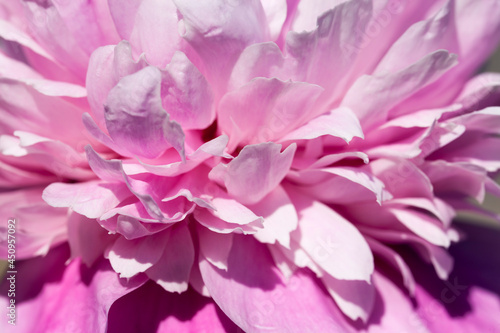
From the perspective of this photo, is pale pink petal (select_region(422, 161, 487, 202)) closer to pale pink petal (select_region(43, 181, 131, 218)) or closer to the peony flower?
the peony flower

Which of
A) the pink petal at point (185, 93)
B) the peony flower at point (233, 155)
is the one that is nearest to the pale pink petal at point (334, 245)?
the peony flower at point (233, 155)

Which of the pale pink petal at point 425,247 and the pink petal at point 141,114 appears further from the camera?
the pale pink petal at point 425,247

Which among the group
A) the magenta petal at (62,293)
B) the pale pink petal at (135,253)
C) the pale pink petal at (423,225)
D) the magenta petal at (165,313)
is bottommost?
the magenta petal at (165,313)

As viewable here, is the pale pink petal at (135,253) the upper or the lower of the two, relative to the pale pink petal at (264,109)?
lower

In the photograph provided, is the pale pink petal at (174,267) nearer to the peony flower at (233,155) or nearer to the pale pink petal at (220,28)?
the peony flower at (233,155)

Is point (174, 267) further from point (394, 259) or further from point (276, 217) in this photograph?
point (394, 259)

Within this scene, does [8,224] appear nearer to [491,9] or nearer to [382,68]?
[382,68]

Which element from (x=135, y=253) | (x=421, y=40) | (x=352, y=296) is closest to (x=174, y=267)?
(x=135, y=253)
